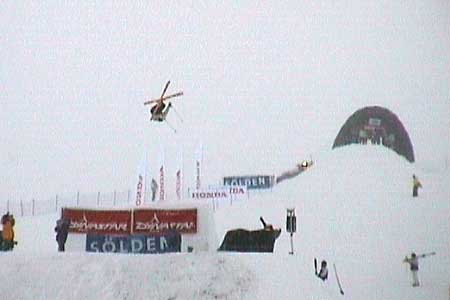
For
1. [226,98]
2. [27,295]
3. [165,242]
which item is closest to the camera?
[27,295]

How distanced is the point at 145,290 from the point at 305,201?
20.5 inches

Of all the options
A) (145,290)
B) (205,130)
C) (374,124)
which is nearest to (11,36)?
(205,130)

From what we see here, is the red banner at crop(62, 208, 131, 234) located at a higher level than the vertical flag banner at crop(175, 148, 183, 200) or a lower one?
lower

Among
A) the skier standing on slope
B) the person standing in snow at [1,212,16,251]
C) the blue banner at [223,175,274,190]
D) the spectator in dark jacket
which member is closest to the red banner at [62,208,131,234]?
the spectator in dark jacket

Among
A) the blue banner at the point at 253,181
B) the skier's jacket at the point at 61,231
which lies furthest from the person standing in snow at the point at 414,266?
the skier's jacket at the point at 61,231

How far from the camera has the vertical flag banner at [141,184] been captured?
151cm

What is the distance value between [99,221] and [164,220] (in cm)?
16

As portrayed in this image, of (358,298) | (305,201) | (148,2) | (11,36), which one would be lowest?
(358,298)

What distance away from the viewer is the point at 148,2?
1549mm

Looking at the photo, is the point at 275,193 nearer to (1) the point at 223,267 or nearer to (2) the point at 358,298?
(1) the point at 223,267

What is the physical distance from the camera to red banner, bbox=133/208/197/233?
1.50m

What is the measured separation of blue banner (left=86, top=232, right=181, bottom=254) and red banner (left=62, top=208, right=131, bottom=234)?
0.02m

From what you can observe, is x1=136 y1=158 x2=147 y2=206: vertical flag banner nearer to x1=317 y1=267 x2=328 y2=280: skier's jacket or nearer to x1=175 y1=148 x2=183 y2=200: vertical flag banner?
x1=175 y1=148 x2=183 y2=200: vertical flag banner

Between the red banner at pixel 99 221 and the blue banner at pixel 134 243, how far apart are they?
0.02 m
